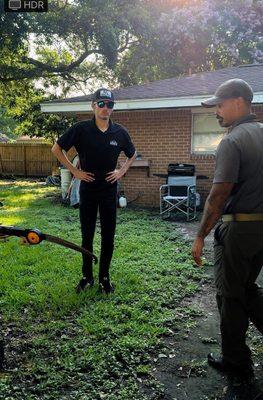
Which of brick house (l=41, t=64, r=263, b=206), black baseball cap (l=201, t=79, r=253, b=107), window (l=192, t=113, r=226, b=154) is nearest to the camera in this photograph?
black baseball cap (l=201, t=79, r=253, b=107)

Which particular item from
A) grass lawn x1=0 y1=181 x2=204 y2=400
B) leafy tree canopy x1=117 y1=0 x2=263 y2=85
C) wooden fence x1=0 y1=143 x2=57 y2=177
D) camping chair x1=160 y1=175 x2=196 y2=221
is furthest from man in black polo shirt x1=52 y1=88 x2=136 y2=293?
wooden fence x1=0 y1=143 x2=57 y2=177

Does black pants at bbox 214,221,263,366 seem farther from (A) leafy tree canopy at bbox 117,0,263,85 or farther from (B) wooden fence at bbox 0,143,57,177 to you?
(B) wooden fence at bbox 0,143,57,177

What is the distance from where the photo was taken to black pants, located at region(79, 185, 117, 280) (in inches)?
154

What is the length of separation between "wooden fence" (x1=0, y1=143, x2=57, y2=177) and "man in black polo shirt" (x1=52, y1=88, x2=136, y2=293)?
17.4 m

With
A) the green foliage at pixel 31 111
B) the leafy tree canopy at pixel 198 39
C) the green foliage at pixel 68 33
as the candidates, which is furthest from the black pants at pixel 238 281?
the green foliage at pixel 31 111

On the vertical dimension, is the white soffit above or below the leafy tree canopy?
below

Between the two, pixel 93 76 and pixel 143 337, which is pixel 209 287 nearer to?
pixel 143 337

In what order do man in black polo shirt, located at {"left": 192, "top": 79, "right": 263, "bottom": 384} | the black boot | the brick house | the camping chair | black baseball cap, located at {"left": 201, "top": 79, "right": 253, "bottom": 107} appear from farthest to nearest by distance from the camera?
the brick house < the camping chair < the black boot < black baseball cap, located at {"left": 201, "top": 79, "right": 253, "bottom": 107} < man in black polo shirt, located at {"left": 192, "top": 79, "right": 263, "bottom": 384}

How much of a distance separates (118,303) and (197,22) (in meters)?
16.8

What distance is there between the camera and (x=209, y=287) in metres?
4.41

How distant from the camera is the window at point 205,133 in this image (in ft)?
32.1

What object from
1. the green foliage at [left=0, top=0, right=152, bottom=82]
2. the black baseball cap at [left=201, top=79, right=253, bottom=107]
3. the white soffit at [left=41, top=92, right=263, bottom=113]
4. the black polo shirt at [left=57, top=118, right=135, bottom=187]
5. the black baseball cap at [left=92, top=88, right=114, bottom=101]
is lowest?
the black polo shirt at [left=57, top=118, right=135, bottom=187]

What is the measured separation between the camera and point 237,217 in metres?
2.41

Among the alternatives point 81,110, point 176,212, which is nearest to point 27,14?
point 81,110
